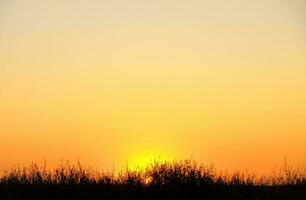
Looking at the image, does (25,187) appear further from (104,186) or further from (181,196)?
(181,196)

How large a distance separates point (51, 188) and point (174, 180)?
3.65 meters

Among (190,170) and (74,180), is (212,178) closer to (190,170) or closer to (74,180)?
(190,170)

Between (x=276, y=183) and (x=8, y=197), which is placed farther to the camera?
(x=276, y=183)

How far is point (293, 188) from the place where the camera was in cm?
2177

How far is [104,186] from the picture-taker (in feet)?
70.4

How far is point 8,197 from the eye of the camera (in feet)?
69.4

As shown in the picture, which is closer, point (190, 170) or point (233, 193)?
point (233, 193)

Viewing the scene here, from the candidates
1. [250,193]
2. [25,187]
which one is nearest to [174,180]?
[250,193]

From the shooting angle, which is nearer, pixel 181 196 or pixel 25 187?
pixel 181 196

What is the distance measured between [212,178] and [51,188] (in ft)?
15.9

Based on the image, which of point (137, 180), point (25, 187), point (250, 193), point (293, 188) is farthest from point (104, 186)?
point (293, 188)

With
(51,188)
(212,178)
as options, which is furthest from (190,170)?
(51,188)

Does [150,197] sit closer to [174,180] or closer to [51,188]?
[174,180]

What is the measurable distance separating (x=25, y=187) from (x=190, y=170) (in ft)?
16.5
